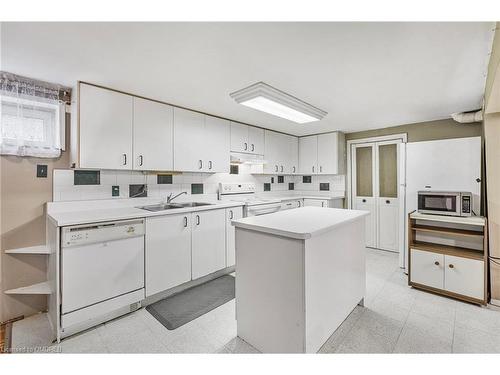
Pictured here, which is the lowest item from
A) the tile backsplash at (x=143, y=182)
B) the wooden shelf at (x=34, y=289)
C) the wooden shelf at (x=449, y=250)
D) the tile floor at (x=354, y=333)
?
the tile floor at (x=354, y=333)

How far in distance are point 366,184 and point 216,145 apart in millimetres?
2857

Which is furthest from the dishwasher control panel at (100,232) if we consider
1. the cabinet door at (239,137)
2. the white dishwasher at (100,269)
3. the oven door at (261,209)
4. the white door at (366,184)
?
the white door at (366,184)

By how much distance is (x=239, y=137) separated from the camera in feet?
11.9

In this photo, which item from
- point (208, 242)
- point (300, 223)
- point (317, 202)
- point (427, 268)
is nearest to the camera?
point (300, 223)

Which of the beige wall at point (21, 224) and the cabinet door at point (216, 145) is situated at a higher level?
the cabinet door at point (216, 145)

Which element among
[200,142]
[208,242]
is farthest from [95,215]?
[200,142]

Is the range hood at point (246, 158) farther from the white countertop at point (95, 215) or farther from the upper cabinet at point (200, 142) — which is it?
the white countertop at point (95, 215)

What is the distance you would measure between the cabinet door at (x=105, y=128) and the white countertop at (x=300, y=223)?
148 cm

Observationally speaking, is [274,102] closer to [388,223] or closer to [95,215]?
[95,215]

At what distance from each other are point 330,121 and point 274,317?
2950 millimetres

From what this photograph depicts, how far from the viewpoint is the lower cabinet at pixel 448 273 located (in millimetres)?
2320

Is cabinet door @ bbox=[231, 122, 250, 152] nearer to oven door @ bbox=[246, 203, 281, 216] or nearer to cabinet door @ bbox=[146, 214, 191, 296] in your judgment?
oven door @ bbox=[246, 203, 281, 216]

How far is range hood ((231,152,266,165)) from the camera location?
3.54m

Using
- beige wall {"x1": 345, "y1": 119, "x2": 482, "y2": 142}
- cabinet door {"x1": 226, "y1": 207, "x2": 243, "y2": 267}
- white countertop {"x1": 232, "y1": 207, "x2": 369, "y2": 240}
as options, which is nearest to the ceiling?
beige wall {"x1": 345, "y1": 119, "x2": 482, "y2": 142}
